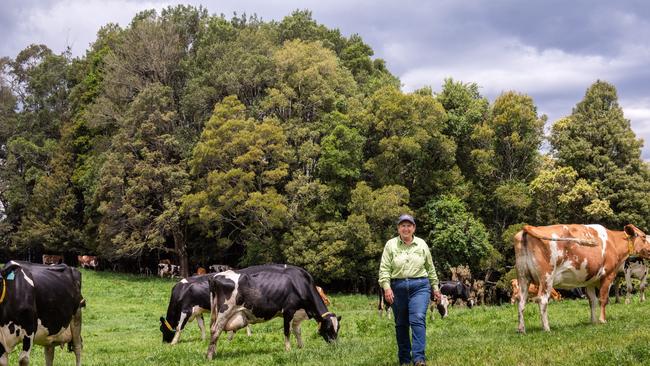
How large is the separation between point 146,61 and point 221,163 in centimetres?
1516

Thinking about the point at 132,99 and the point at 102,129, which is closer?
the point at 132,99

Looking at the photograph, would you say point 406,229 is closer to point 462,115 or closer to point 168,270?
point 462,115

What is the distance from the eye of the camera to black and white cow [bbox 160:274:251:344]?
17.4 meters

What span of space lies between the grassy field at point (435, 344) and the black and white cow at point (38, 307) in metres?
2.10

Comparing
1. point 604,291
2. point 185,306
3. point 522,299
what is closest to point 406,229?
point 522,299

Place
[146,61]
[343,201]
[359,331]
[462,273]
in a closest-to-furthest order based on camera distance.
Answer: [359,331]
[462,273]
[343,201]
[146,61]

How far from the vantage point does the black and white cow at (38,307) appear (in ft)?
30.2

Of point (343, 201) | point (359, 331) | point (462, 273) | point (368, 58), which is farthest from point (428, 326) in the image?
point (368, 58)

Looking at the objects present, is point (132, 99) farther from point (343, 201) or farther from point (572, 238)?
point (572, 238)

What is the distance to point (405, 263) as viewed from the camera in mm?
8922

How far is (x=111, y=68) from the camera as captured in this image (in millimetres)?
54656

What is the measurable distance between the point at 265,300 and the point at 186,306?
545cm

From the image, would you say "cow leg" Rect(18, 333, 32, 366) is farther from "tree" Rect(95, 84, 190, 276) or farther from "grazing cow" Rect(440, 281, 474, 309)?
"tree" Rect(95, 84, 190, 276)

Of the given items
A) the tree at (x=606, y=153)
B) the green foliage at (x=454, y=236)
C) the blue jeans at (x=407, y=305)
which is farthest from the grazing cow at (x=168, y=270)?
the blue jeans at (x=407, y=305)
